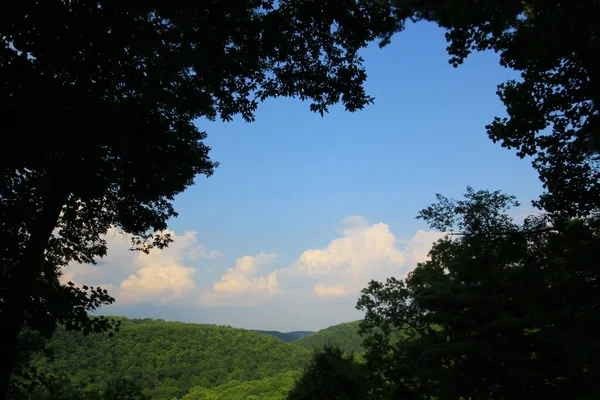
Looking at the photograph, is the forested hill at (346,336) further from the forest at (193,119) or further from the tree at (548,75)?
the tree at (548,75)

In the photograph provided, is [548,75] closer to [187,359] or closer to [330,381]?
[330,381]

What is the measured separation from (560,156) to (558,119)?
3.24 ft

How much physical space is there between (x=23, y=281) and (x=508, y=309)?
64.2 ft

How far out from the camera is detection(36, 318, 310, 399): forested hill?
81.8 m

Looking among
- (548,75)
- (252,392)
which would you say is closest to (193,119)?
(548,75)

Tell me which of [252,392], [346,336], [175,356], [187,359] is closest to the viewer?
[252,392]

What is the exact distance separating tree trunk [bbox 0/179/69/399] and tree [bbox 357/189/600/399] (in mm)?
11293

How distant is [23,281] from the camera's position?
6.78 m

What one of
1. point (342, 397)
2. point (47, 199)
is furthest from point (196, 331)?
point (47, 199)

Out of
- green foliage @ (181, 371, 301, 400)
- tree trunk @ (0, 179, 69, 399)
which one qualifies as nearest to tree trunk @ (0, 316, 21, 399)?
tree trunk @ (0, 179, 69, 399)

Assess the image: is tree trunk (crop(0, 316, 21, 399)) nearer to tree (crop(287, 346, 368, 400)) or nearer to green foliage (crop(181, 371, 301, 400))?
tree (crop(287, 346, 368, 400))

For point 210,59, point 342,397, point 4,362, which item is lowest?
point 342,397

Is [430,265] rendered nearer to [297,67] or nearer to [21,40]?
[297,67]

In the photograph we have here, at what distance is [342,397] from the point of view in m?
18.7
